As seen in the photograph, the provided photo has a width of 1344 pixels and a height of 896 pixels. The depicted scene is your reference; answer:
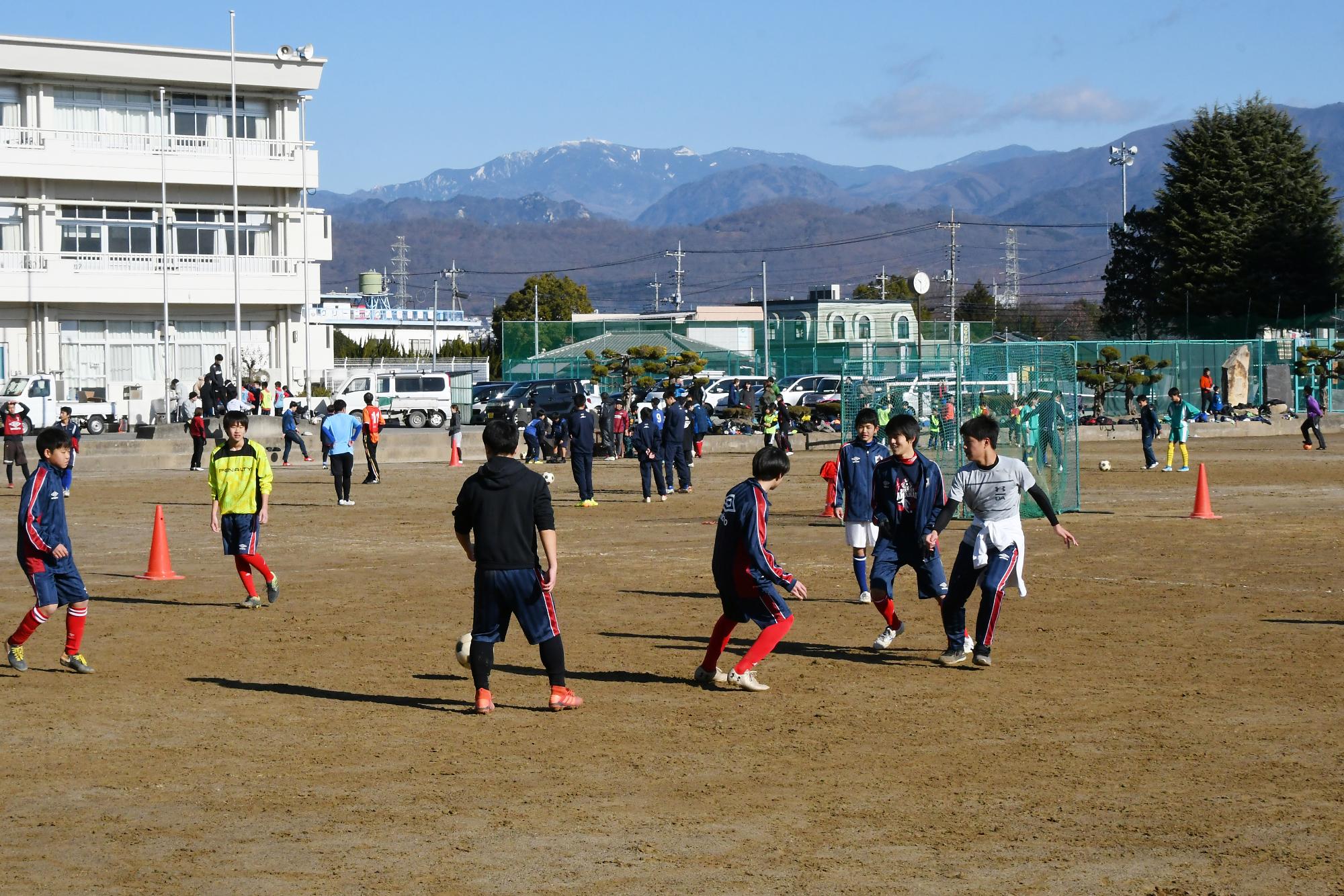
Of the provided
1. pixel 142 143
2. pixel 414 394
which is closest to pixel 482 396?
pixel 414 394

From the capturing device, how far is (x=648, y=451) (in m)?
25.8

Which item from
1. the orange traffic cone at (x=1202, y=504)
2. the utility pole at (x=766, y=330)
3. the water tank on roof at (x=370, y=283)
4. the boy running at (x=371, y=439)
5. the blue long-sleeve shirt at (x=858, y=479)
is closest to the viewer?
the blue long-sleeve shirt at (x=858, y=479)

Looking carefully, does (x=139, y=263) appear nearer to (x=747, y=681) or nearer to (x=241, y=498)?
(x=241, y=498)

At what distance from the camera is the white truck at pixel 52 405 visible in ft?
149

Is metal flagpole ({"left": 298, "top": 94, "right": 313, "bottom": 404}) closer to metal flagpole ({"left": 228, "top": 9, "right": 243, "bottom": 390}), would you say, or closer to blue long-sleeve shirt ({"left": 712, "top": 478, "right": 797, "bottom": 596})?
metal flagpole ({"left": 228, "top": 9, "right": 243, "bottom": 390})

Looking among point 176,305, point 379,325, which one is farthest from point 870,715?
point 379,325

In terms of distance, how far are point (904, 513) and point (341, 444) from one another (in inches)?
607

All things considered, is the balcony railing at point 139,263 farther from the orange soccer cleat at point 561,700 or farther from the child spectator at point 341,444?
A: the orange soccer cleat at point 561,700

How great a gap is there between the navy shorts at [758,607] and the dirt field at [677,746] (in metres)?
0.51

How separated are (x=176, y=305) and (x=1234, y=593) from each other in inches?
1881

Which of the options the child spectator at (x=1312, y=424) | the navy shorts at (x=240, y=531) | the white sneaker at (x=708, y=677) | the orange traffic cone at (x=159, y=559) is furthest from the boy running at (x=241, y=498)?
the child spectator at (x=1312, y=424)

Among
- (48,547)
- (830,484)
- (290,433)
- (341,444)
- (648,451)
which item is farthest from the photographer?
(290,433)

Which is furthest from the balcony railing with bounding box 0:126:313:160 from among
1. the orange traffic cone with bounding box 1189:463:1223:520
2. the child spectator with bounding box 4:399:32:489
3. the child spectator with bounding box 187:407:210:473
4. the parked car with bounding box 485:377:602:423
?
the orange traffic cone with bounding box 1189:463:1223:520

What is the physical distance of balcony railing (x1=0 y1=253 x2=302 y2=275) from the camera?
53500 millimetres
